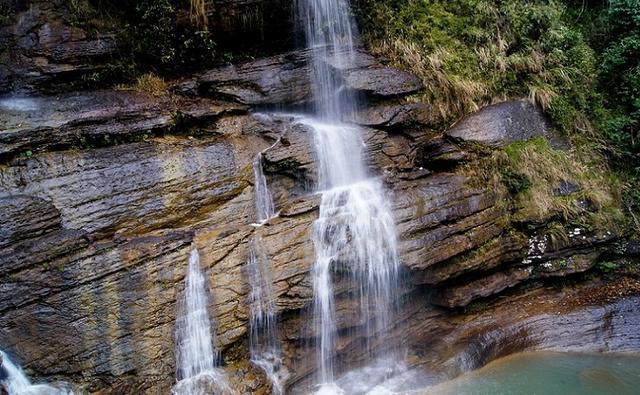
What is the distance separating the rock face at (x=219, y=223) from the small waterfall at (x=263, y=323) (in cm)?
11

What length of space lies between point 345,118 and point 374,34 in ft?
6.84

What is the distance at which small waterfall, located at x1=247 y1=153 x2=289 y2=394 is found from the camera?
6.47 meters

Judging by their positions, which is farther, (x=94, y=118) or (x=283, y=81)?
(x=283, y=81)

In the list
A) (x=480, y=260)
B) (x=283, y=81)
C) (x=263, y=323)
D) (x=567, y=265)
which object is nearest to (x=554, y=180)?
(x=567, y=265)

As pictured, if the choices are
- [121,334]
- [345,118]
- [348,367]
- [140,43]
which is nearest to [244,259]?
[121,334]

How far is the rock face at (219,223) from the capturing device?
5.78 m

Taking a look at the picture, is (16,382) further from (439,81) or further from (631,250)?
(631,250)

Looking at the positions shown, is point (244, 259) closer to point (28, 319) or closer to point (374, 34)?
point (28, 319)

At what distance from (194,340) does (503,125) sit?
6304 mm

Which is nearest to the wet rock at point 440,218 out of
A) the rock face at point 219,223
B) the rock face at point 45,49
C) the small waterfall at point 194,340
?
the rock face at point 219,223

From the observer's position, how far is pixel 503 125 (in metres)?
8.87

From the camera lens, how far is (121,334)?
5875 mm

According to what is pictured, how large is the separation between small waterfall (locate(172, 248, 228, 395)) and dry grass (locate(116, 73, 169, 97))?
3.01 m

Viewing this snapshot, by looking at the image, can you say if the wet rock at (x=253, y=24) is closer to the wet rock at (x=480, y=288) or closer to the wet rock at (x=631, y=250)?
the wet rock at (x=480, y=288)
